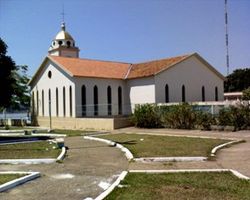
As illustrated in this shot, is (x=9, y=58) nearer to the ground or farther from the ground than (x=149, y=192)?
farther from the ground

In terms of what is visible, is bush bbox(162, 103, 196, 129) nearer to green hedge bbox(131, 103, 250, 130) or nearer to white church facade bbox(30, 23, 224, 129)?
green hedge bbox(131, 103, 250, 130)

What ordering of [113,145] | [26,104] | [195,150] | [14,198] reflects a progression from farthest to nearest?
[26,104], [113,145], [195,150], [14,198]

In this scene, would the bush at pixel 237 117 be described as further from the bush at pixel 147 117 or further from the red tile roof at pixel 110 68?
the red tile roof at pixel 110 68

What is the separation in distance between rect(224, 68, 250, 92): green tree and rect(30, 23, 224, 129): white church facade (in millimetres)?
35623

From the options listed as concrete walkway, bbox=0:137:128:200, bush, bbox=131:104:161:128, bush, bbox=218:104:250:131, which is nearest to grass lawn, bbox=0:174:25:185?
concrete walkway, bbox=0:137:128:200

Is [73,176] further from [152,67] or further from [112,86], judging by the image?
[152,67]

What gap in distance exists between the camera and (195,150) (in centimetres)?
1494

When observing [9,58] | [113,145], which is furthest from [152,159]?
[9,58]

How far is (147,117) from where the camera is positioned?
101 ft

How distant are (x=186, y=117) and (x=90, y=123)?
30.8 ft

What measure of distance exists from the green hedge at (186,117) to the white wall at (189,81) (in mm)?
7584

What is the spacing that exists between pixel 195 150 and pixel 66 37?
4890cm

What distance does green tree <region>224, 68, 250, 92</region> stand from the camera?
7962 centimetres

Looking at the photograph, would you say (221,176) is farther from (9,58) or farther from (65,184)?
(9,58)
